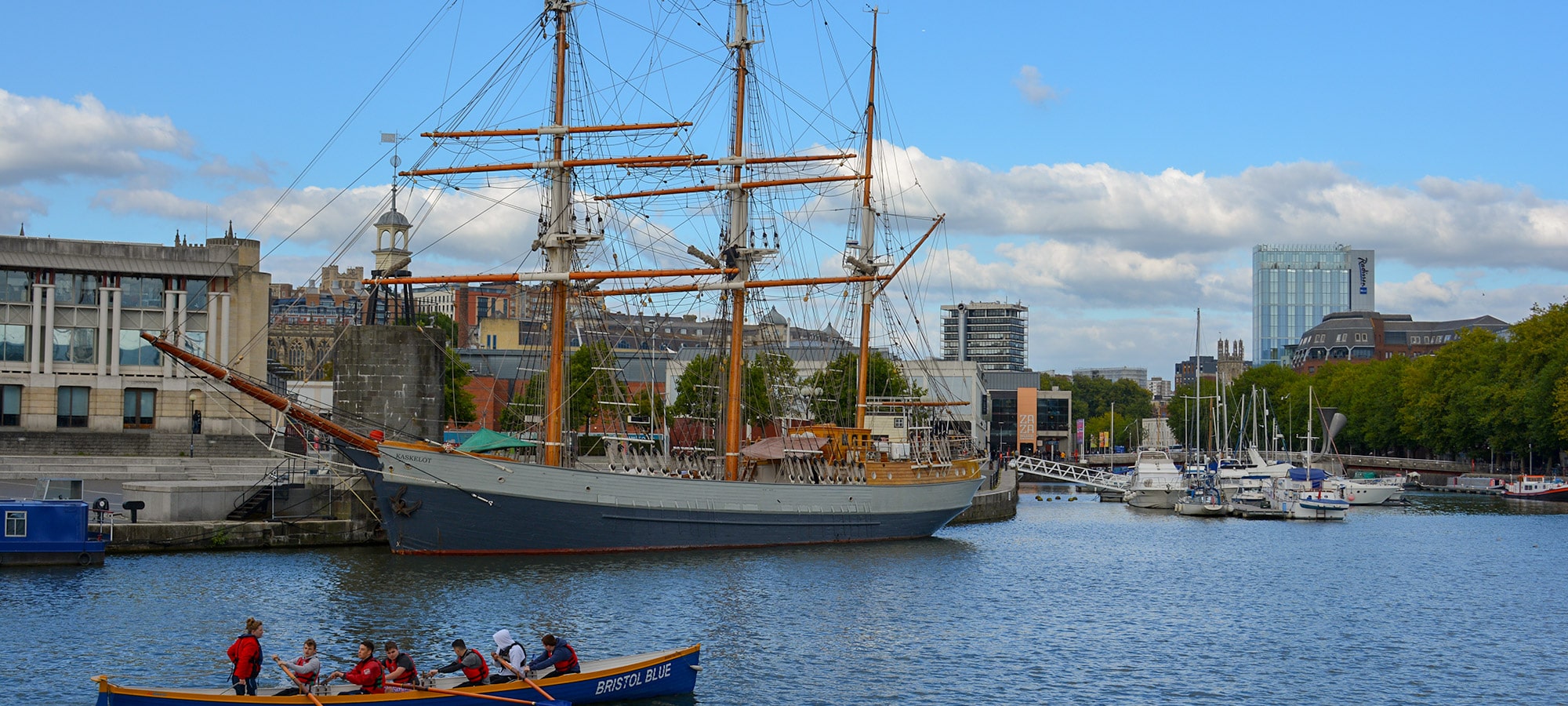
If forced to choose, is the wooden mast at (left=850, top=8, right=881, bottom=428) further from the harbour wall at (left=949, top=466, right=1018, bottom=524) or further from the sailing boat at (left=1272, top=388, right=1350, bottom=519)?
the sailing boat at (left=1272, top=388, right=1350, bottom=519)

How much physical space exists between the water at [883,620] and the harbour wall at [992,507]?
18047mm

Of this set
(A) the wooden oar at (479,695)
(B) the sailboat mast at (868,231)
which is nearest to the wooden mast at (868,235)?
(B) the sailboat mast at (868,231)

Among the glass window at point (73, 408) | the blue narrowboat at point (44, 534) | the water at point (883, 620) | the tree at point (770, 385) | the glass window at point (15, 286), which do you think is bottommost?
the water at point (883, 620)

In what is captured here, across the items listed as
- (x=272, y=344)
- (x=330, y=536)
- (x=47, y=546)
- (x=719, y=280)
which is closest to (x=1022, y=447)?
(x=272, y=344)

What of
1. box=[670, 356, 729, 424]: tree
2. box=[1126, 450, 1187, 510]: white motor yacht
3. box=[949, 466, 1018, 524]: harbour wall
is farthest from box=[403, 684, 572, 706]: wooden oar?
box=[1126, 450, 1187, 510]: white motor yacht

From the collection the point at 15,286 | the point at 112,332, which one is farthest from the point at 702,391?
the point at 15,286

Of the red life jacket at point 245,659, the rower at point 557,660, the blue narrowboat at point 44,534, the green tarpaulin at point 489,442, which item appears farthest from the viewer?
the green tarpaulin at point 489,442

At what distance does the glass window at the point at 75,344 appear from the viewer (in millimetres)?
61062

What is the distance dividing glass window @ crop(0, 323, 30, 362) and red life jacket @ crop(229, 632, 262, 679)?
4451 centimetres

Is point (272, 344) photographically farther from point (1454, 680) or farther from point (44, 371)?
point (1454, 680)

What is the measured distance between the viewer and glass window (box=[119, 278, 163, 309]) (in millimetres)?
62312

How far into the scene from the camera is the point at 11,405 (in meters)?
60.4

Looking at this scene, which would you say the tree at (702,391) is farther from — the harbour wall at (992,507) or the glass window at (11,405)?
the glass window at (11,405)

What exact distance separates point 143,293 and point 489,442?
22.7 metres
